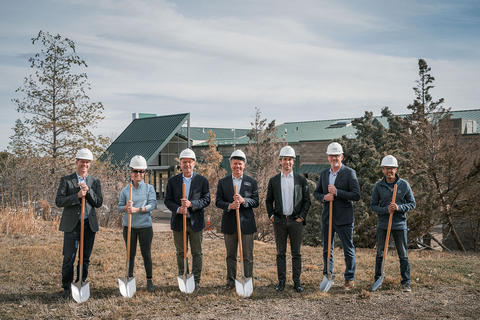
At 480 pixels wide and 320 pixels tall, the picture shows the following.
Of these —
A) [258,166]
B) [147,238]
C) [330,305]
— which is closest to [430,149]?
[258,166]

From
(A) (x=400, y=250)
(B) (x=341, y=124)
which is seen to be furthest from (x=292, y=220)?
(B) (x=341, y=124)

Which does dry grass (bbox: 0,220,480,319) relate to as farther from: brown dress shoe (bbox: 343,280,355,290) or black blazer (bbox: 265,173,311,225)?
black blazer (bbox: 265,173,311,225)

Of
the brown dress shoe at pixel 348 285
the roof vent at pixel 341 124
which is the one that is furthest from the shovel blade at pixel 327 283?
the roof vent at pixel 341 124

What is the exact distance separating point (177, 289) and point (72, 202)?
6.49ft

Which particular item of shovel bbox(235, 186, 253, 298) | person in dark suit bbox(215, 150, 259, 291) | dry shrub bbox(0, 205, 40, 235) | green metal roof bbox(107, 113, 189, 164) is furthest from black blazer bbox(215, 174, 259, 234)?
green metal roof bbox(107, 113, 189, 164)

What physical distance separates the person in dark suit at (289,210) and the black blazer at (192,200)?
3.21 feet

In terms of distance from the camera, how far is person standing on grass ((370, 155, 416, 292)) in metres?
5.73

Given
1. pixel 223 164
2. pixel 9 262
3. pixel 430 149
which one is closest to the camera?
pixel 9 262

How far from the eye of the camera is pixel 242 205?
5711 millimetres

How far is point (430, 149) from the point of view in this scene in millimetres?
14180

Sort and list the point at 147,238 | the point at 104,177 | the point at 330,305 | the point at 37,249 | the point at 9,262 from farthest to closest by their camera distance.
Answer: the point at 104,177, the point at 37,249, the point at 9,262, the point at 147,238, the point at 330,305

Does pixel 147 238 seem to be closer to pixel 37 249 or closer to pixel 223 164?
pixel 37 249

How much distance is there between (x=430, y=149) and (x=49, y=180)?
13.4m

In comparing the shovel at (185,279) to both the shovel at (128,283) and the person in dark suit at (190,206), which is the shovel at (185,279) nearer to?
the person in dark suit at (190,206)
